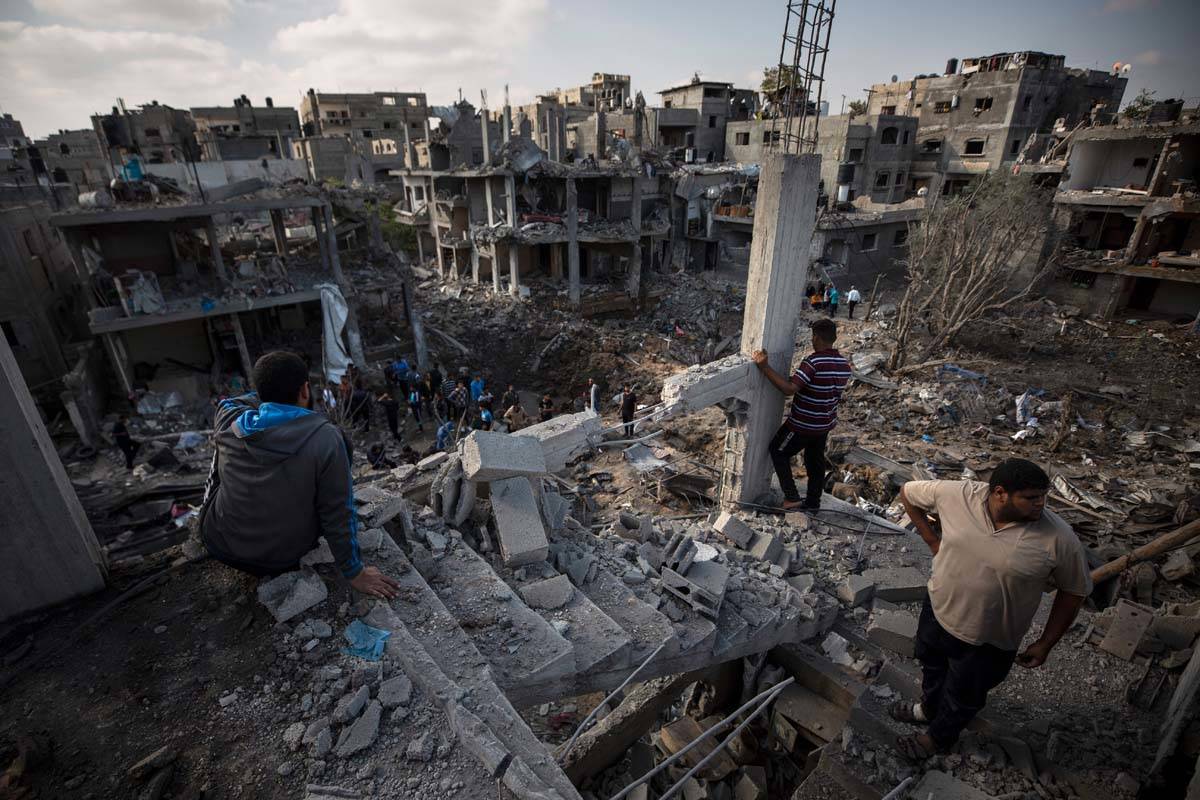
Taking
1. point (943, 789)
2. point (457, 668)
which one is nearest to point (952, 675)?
point (943, 789)

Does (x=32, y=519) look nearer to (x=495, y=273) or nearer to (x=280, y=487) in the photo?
(x=280, y=487)

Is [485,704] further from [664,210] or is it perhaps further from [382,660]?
[664,210]

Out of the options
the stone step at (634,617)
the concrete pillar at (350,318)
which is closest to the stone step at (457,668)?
the stone step at (634,617)

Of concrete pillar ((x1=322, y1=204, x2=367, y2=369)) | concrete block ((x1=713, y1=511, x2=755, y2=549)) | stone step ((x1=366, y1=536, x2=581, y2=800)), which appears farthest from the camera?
concrete pillar ((x1=322, y1=204, x2=367, y2=369))

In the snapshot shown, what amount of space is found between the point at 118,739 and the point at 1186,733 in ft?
18.2

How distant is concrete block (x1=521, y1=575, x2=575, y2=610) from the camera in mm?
3623

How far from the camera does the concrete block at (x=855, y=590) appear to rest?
16.3ft

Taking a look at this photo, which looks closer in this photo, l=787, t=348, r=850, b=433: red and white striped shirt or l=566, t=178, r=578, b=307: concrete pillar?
l=787, t=348, r=850, b=433: red and white striped shirt

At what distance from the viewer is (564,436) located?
5.27 meters

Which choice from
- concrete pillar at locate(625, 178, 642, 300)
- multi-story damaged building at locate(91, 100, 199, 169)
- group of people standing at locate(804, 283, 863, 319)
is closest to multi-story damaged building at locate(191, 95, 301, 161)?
multi-story damaged building at locate(91, 100, 199, 169)

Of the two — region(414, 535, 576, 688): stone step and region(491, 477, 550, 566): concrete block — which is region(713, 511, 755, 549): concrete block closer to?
region(491, 477, 550, 566): concrete block

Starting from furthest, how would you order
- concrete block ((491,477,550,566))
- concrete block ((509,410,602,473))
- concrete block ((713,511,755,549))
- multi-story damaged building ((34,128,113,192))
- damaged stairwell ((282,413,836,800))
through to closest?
multi-story damaged building ((34,128,113,192))
concrete block ((713,511,755,549))
concrete block ((509,410,602,473))
concrete block ((491,477,550,566))
damaged stairwell ((282,413,836,800))

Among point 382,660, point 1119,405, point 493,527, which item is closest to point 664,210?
point 1119,405

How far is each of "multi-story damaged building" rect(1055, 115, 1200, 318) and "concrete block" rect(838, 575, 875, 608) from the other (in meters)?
20.9
